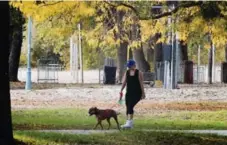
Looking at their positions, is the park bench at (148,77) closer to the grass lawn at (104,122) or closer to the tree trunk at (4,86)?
the grass lawn at (104,122)

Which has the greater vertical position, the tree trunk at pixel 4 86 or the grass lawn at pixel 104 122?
the tree trunk at pixel 4 86

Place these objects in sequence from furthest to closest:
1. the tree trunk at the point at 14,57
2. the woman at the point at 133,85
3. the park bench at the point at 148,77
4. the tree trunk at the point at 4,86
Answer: the park bench at the point at 148,77
the tree trunk at the point at 14,57
the woman at the point at 133,85
the tree trunk at the point at 4,86

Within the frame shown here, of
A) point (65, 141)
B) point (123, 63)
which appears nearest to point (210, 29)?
point (65, 141)

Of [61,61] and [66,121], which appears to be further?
[61,61]

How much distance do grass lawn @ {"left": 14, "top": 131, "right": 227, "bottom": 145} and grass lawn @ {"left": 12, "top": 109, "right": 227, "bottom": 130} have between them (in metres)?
2.80

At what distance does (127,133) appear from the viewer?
13453 millimetres

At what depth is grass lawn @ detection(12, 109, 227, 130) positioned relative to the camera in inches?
648

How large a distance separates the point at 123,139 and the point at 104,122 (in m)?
5.14

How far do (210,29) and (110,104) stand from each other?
17.4 feet

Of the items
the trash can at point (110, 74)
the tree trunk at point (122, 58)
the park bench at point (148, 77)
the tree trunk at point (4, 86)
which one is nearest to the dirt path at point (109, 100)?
the park bench at point (148, 77)

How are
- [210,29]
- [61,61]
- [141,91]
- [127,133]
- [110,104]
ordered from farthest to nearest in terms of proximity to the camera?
[61,61]
[110,104]
[210,29]
[141,91]
[127,133]

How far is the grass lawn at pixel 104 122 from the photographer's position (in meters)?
16.5

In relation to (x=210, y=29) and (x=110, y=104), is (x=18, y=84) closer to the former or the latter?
(x=110, y=104)

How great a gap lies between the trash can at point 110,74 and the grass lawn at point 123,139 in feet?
95.5
